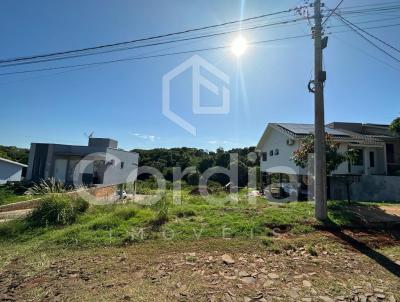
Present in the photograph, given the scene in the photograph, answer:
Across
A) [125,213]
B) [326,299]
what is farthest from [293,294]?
[125,213]

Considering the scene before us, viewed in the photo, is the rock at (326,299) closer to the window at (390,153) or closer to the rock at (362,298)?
the rock at (362,298)

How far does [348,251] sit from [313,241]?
0.68m

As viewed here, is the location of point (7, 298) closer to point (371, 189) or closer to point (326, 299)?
point (326, 299)

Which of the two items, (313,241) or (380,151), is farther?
(380,151)

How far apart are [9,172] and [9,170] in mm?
187

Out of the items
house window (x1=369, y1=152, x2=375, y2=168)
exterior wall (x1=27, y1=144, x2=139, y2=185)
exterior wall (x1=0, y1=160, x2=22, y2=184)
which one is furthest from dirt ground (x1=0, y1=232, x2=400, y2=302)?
exterior wall (x1=0, y1=160, x2=22, y2=184)

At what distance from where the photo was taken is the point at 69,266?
4.47 m

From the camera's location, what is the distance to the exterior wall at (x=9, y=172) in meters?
23.2

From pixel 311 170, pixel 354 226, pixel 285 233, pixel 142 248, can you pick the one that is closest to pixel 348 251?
pixel 285 233

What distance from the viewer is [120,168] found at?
26156 millimetres

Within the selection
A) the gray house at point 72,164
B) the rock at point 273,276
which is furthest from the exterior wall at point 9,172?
the rock at point 273,276

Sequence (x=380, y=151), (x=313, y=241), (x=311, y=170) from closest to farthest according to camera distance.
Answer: (x=313, y=241) < (x=311, y=170) < (x=380, y=151)

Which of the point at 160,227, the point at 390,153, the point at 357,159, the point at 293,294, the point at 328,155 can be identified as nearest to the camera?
the point at 293,294

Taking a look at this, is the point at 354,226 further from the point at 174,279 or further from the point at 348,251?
the point at 174,279
